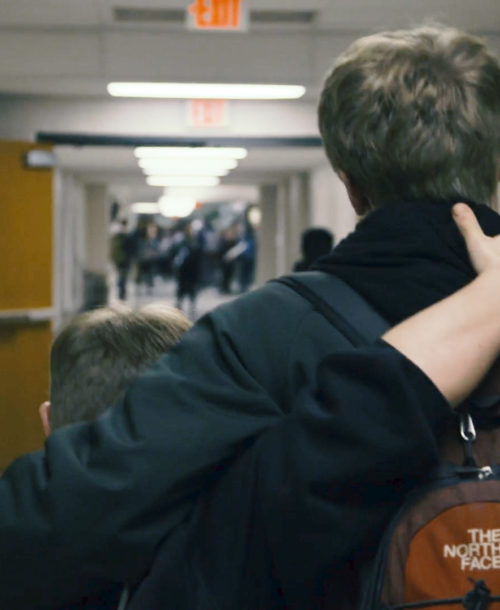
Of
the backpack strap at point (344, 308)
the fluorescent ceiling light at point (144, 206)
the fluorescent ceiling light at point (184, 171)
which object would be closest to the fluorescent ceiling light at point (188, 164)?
the fluorescent ceiling light at point (184, 171)

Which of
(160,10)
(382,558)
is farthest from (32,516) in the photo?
(160,10)

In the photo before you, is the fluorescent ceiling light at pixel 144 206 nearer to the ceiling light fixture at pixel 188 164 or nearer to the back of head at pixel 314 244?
the ceiling light fixture at pixel 188 164

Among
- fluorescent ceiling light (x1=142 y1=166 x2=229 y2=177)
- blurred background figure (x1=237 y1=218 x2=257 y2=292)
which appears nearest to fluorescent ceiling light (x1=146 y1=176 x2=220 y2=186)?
fluorescent ceiling light (x1=142 y1=166 x2=229 y2=177)

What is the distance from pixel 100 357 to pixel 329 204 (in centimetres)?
1028

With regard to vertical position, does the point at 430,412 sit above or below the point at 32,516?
above

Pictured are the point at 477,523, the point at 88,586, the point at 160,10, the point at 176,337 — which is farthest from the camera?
the point at 160,10

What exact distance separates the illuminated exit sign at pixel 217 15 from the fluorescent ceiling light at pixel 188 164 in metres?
5.67

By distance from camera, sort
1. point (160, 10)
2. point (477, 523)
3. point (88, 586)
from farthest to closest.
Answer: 1. point (160, 10)
2. point (88, 586)
3. point (477, 523)

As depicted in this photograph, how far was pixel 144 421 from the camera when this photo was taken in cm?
100

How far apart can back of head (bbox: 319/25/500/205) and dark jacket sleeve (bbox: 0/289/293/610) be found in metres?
0.21

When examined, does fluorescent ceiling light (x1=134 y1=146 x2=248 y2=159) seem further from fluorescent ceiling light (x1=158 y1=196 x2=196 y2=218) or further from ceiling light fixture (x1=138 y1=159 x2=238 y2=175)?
fluorescent ceiling light (x1=158 y1=196 x2=196 y2=218)

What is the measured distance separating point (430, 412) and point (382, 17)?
5.26m

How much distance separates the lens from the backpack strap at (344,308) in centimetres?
102

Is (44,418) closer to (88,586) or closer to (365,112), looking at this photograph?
(88,586)
